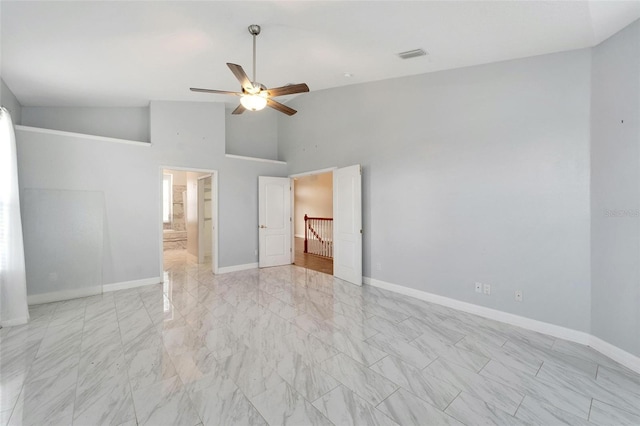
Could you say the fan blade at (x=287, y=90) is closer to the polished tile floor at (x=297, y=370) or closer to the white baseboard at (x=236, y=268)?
the polished tile floor at (x=297, y=370)

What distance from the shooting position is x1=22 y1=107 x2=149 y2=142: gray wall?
14.2 ft

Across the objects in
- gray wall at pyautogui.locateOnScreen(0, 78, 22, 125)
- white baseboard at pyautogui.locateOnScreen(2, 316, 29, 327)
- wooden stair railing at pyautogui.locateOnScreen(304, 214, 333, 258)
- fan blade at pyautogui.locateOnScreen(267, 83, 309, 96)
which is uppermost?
gray wall at pyautogui.locateOnScreen(0, 78, 22, 125)

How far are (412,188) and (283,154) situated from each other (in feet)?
12.3

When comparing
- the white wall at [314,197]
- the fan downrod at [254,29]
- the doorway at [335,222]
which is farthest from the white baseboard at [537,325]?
the white wall at [314,197]

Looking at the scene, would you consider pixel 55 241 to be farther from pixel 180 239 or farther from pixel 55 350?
pixel 180 239

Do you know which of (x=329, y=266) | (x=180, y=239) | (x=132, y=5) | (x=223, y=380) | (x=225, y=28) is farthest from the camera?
(x=180, y=239)

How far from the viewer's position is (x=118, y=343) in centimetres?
263

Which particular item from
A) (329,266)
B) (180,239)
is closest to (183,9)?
(329,266)

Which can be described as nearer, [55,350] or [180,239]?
[55,350]

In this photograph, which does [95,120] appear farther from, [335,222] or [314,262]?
[314,262]

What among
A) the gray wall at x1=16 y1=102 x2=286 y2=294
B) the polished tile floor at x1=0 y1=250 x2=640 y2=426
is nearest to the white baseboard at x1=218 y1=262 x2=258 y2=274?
the gray wall at x1=16 y1=102 x2=286 y2=294

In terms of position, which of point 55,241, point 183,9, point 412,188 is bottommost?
point 55,241

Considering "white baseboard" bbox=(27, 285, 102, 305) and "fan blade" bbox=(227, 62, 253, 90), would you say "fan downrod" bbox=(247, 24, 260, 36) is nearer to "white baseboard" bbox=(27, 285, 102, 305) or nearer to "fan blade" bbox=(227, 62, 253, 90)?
"fan blade" bbox=(227, 62, 253, 90)

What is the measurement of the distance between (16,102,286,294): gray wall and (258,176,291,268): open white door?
0.19m
